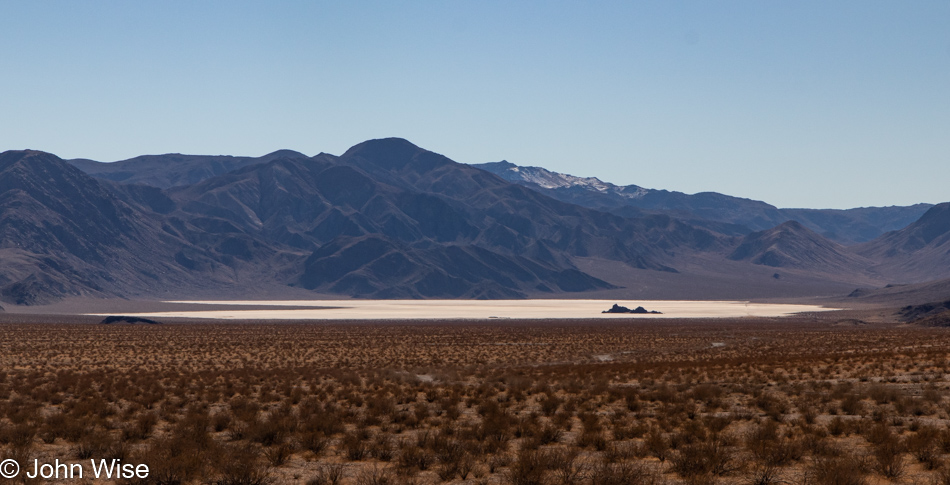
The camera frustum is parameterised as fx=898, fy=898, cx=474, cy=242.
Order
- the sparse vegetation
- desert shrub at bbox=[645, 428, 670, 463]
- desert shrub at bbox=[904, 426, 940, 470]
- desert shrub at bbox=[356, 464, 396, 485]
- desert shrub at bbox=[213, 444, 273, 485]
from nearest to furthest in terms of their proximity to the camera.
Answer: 1. desert shrub at bbox=[356, 464, 396, 485]
2. desert shrub at bbox=[213, 444, 273, 485]
3. the sparse vegetation
4. desert shrub at bbox=[904, 426, 940, 470]
5. desert shrub at bbox=[645, 428, 670, 463]

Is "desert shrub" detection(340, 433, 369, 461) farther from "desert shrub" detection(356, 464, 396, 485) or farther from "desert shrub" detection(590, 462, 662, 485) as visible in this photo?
"desert shrub" detection(590, 462, 662, 485)

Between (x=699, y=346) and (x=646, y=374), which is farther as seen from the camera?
(x=699, y=346)

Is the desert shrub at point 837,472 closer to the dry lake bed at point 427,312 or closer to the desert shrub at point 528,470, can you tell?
the desert shrub at point 528,470

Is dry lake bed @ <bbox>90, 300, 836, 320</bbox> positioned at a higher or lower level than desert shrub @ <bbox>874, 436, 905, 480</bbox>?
higher

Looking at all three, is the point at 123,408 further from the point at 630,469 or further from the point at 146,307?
the point at 146,307

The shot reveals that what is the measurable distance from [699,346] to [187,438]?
49.0 m

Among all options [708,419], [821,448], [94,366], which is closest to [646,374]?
[708,419]

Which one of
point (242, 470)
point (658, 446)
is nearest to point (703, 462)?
point (658, 446)

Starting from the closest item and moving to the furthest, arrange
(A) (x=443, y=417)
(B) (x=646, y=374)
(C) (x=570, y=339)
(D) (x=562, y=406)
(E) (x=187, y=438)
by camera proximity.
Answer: (E) (x=187, y=438), (A) (x=443, y=417), (D) (x=562, y=406), (B) (x=646, y=374), (C) (x=570, y=339)

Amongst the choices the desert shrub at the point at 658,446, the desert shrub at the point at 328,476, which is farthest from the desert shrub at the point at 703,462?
the desert shrub at the point at 328,476

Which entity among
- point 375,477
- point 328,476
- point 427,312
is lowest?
point 328,476

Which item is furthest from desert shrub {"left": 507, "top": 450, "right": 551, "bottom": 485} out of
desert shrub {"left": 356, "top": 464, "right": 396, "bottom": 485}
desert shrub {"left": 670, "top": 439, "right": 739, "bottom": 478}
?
desert shrub {"left": 670, "top": 439, "right": 739, "bottom": 478}

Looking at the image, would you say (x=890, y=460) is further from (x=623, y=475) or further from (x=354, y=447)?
(x=354, y=447)

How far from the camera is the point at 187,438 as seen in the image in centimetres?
1636
